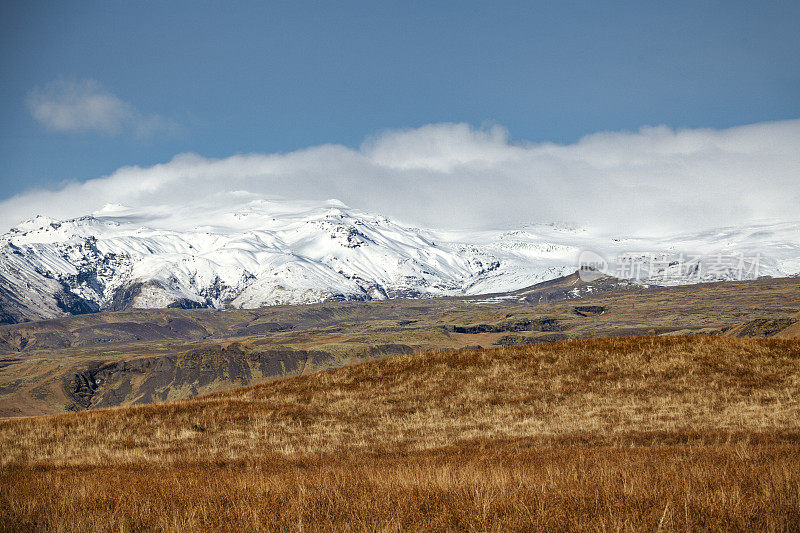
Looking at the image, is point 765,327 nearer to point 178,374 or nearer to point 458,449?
point 458,449

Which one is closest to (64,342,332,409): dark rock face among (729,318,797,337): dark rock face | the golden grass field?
(729,318,797,337): dark rock face

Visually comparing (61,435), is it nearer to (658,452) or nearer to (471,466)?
(471,466)

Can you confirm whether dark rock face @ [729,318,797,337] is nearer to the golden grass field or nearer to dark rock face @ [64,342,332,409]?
the golden grass field

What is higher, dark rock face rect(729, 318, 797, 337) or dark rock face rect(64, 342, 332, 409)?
dark rock face rect(729, 318, 797, 337)

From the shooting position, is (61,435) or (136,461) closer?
(136,461)

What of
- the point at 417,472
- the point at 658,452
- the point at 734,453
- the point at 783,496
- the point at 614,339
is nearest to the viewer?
the point at 783,496

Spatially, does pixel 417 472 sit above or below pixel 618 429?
above

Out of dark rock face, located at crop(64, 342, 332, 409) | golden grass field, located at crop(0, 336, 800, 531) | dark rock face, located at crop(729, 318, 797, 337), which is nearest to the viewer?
golden grass field, located at crop(0, 336, 800, 531)

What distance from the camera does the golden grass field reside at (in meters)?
8.66

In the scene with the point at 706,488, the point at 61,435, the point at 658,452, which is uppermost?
the point at 706,488

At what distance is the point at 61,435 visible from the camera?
2453cm

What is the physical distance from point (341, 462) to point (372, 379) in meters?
15.7

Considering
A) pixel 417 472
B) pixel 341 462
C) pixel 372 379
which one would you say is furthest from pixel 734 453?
pixel 372 379

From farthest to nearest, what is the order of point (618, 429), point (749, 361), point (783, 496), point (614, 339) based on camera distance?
1. point (614, 339)
2. point (749, 361)
3. point (618, 429)
4. point (783, 496)
